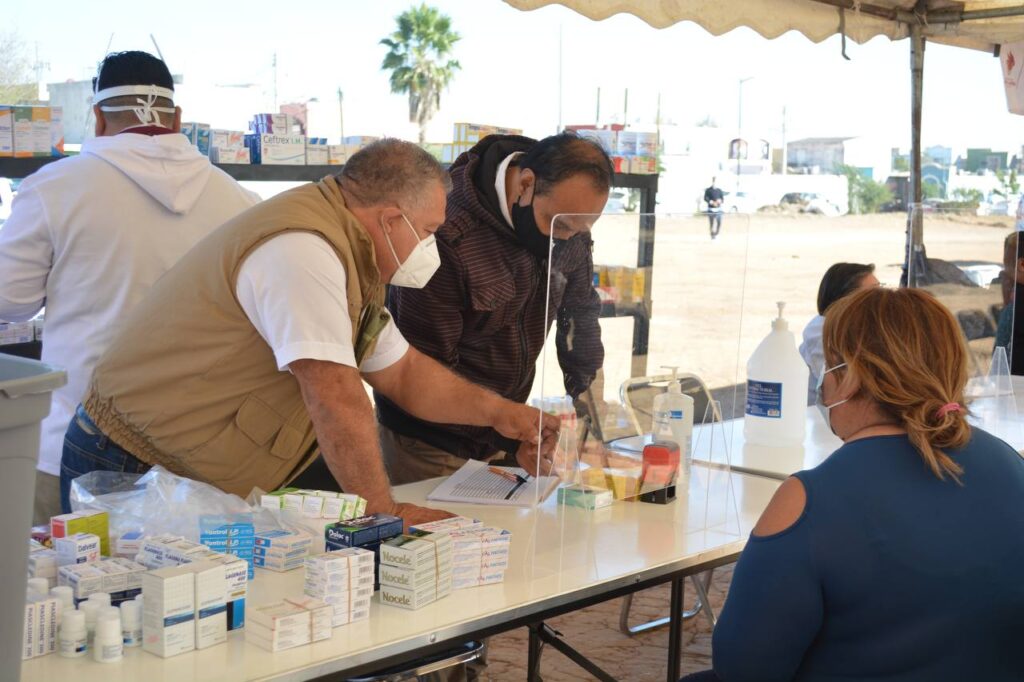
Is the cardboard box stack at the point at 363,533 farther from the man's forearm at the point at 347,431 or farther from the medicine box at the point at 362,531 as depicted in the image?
the man's forearm at the point at 347,431

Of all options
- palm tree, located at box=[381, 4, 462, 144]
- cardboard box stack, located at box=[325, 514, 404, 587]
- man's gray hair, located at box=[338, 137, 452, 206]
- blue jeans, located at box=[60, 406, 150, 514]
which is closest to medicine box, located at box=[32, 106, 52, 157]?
blue jeans, located at box=[60, 406, 150, 514]

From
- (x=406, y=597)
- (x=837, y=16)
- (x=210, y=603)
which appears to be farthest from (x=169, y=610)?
(x=837, y=16)

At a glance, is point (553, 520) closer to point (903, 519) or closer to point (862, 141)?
point (903, 519)

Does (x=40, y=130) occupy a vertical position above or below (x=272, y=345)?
above

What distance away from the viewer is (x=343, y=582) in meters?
1.79

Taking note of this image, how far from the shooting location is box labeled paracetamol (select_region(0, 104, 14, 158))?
3996 mm

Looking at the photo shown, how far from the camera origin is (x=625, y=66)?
→ 2200cm

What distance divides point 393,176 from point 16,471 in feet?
4.05

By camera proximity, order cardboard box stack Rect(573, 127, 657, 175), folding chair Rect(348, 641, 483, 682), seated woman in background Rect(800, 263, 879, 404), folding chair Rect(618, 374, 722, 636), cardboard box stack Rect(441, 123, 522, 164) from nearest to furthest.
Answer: folding chair Rect(348, 641, 483, 682) → folding chair Rect(618, 374, 722, 636) → seated woman in background Rect(800, 263, 879, 404) → cardboard box stack Rect(441, 123, 522, 164) → cardboard box stack Rect(573, 127, 657, 175)

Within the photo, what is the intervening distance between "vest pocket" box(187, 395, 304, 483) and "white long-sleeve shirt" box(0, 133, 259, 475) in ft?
2.01

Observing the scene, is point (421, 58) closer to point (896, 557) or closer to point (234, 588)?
point (234, 588)

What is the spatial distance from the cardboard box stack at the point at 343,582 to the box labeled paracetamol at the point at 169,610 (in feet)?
0.67

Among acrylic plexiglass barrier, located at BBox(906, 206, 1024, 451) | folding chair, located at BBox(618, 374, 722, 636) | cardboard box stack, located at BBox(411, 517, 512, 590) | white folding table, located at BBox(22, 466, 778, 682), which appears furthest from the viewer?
acrylic plexiglass barrier, located at BBox(906, 206, 1024, 451)

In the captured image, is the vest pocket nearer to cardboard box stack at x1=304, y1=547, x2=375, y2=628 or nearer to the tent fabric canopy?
cardboard box stack at x1=304, y1=547, x2=375, y2=628
